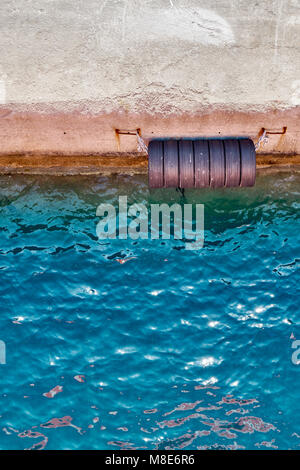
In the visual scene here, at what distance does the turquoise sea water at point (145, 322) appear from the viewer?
26.0ft

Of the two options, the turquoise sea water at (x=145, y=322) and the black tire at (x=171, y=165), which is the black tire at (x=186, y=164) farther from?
the turquoise sea water at (x=145, y=322)

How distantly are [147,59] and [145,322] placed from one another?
6198 mm

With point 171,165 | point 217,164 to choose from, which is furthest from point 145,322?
point 217,164

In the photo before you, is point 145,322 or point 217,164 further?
point 217,164

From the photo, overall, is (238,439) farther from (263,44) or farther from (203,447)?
(263,44)

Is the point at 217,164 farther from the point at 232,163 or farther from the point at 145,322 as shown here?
the point at 145,322

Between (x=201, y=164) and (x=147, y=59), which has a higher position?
(x=147, y=59)

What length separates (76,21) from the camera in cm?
1001

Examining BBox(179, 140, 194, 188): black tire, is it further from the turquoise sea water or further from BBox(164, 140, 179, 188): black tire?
the turquoise sea water

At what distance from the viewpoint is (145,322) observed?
905 cm

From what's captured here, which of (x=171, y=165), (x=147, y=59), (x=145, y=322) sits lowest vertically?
(x=145, y=322)

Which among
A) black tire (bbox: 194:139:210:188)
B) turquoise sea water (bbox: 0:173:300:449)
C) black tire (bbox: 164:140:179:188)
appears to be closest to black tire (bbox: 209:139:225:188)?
black tire (bbox: 194:139:210:188)

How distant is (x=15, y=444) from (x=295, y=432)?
5321 millimetres

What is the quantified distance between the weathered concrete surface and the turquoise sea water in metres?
2.09
